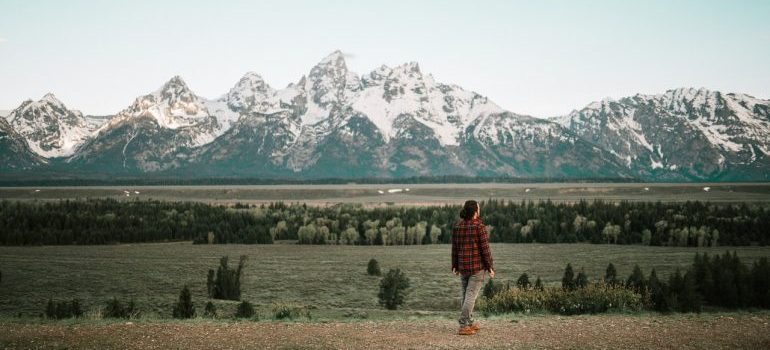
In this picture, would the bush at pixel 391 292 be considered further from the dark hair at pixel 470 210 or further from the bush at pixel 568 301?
the dark hair at pixel 470 210

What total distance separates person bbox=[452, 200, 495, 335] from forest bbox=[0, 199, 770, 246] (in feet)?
223

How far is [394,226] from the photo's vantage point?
9388cm

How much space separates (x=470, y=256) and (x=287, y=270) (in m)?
40.8

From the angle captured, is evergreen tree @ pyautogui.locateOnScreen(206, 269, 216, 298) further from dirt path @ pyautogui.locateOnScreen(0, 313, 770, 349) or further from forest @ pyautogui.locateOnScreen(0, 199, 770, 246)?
forest @ pyautogui.locateOnScreen(0, 199, 770, 246)

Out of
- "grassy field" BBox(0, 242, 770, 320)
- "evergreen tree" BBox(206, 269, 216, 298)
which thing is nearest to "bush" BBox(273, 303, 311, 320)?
"grassy field" BBox(0, 242, 770, 320)

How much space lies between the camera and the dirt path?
17875mm

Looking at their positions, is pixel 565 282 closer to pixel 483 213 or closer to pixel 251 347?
pixel 251 347

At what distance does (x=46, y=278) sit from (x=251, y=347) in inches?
1576

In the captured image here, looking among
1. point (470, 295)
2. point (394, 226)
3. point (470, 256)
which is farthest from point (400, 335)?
point (394, 226)

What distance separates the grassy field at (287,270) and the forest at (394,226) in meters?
5.23

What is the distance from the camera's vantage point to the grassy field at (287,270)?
132ft

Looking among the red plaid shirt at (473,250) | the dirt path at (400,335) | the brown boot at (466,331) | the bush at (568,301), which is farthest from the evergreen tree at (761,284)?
the red plaid shirt at (473,250)

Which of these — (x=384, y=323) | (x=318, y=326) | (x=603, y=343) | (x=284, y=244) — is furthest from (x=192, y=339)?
(x=284, y=244)

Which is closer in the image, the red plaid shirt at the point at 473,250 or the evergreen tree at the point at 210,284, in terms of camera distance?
the red plaid shirt at the point at 473,250
